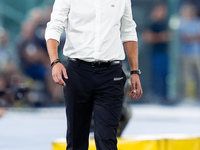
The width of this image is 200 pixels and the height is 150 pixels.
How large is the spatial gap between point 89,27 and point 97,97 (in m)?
0.51

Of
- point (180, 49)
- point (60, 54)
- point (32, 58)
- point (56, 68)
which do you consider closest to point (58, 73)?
point (56, 68)

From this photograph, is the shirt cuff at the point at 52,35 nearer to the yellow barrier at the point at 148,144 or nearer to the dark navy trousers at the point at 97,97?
the dark navy trousers at the point at 97,97

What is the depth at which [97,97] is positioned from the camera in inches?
175

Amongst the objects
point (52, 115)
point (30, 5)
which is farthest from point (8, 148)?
point (30, 5)

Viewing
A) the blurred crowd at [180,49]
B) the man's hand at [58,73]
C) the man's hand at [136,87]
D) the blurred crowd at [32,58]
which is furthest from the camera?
the blurred crowd at [180,49]

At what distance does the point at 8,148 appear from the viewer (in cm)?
785

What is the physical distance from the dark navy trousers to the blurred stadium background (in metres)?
6.76

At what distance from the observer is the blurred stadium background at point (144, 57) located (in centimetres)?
1223

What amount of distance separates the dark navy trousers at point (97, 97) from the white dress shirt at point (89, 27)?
92 mm

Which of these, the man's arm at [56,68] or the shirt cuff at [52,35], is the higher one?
the shirt cuff at [52,35]

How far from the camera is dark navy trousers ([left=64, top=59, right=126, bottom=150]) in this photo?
4.39m

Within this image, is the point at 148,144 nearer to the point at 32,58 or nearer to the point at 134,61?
the point at 134,61

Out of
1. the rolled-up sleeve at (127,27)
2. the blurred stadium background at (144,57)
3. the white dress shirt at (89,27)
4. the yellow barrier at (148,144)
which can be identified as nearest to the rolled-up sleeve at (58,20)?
the white dress shirt at (89,27)

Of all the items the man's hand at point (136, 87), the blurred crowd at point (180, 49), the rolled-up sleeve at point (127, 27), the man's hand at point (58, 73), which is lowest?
the blurred crowd at point (180, 49)
